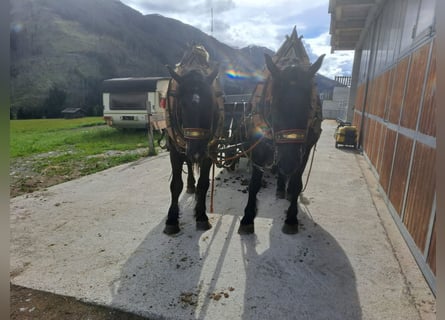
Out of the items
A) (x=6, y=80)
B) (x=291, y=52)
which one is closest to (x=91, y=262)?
(x=6, y=80)

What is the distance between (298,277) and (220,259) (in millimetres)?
875

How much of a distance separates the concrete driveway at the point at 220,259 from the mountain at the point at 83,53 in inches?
385

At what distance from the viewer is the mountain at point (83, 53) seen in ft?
111

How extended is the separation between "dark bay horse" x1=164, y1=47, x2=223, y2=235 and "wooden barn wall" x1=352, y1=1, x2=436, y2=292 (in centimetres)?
253

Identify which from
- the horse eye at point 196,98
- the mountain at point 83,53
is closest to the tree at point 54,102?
the mountain at point 83,53

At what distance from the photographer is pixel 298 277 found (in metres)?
2.70

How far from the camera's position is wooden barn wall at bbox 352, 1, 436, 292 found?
2.83 metres

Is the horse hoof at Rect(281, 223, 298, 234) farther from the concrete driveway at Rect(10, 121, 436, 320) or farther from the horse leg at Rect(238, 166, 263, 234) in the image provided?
the horse leg at Rect(238, 166, 263, 234)

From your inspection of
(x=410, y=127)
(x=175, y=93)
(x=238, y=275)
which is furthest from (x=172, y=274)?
(x=410, y=127)

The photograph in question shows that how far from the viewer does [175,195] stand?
3695mm

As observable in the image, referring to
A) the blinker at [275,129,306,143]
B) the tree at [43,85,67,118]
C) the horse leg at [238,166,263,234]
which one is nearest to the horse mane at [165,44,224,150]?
the horse leg at [238,166,263,234]

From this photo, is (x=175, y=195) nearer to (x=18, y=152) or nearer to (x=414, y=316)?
(x=414, y=316)

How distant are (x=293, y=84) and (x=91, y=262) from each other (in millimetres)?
2997

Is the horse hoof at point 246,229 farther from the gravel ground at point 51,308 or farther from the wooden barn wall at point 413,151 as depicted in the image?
the wooden barn wall at point 413,151
